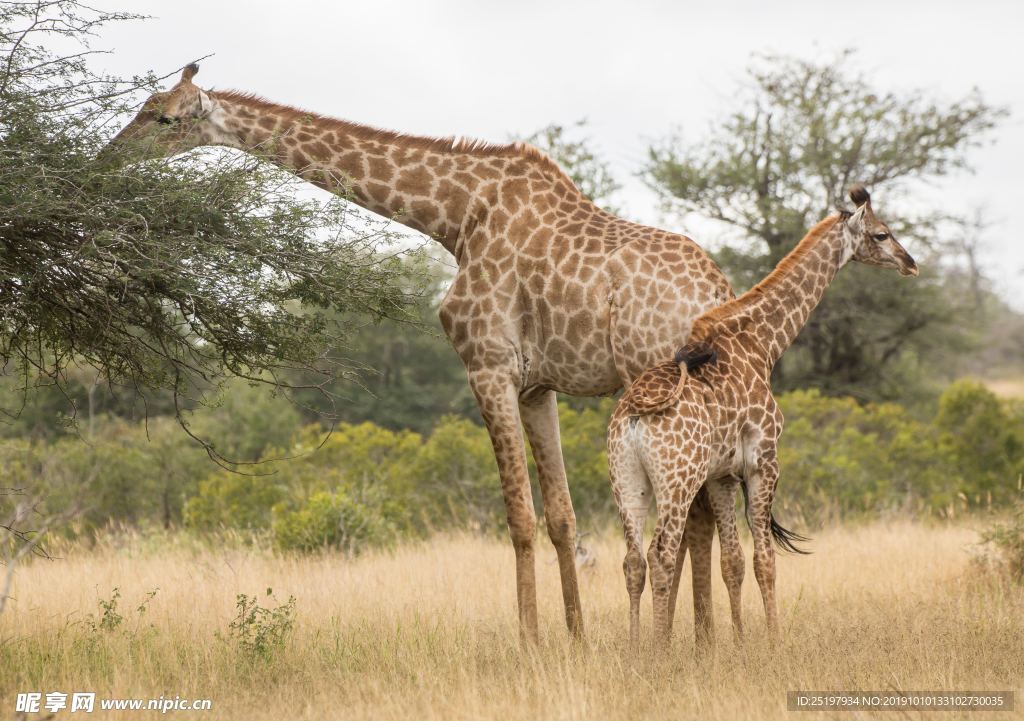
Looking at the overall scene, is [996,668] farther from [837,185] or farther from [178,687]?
[837,185]

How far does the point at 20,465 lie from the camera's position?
1473 centimetres

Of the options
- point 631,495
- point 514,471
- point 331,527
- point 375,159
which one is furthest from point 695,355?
point 331,527

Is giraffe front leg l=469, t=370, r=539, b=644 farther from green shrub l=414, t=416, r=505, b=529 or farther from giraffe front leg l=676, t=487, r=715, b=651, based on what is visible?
green shrub l=414, t=416, r=505, b=529

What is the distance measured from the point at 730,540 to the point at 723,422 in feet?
2.57

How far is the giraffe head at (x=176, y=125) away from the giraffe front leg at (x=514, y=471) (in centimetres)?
234

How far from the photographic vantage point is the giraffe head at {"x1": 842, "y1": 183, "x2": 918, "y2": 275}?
745 cm

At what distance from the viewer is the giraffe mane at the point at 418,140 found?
25.1 ft

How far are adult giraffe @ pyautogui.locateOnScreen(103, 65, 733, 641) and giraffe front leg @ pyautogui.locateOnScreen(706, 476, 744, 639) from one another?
0.25 m

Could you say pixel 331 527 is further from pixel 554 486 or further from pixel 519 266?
pixel 519 266

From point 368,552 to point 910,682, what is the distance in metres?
6.46

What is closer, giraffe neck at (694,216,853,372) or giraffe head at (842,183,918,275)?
giraffe neck at (694,216,853,372)

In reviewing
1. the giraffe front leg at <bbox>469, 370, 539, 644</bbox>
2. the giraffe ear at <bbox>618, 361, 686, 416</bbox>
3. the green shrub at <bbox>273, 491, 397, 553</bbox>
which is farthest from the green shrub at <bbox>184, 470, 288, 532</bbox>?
the giraffe ear at <bbox>618, 361, 686, 416</bbox>

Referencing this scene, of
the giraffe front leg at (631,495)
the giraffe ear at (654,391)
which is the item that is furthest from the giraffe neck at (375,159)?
the giraffe front leg at (631,495)

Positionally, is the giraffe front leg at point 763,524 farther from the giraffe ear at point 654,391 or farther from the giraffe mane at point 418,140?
the giraffe mane at point 418,140
